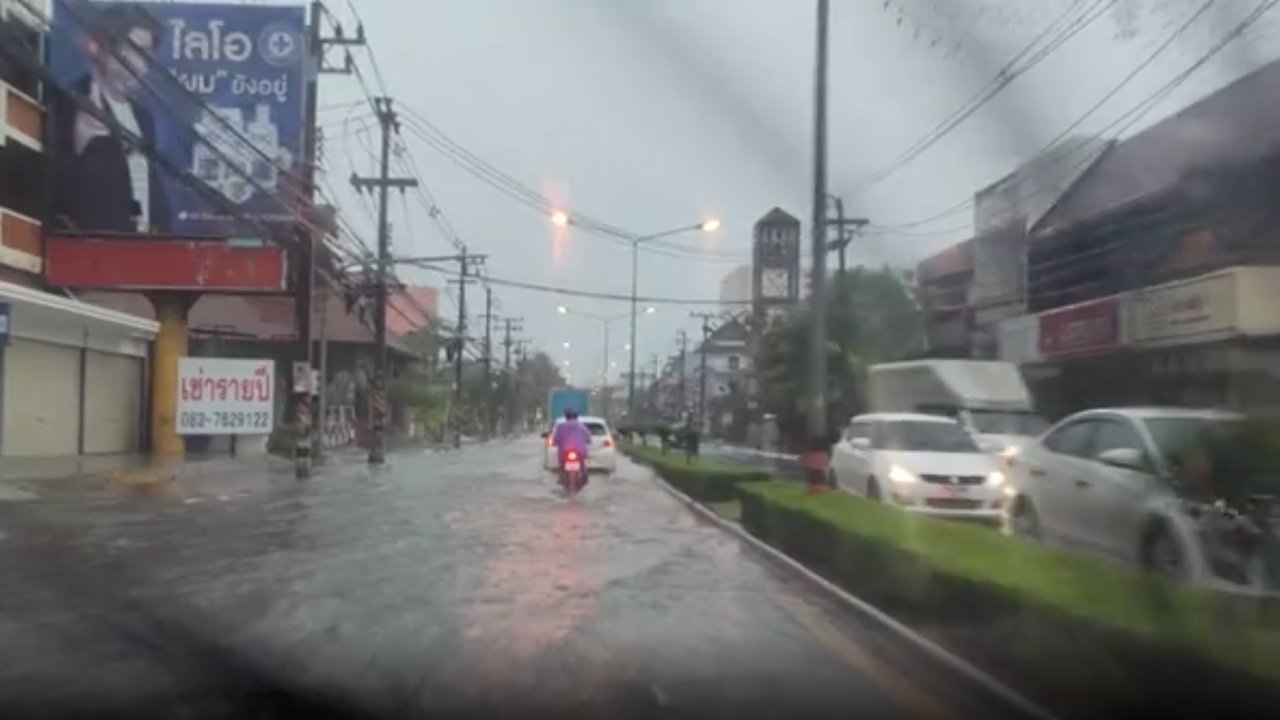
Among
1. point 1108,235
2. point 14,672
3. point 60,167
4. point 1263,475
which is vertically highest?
point 60,167

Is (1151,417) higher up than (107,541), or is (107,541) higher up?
(1151,417)

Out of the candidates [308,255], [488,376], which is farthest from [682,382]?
[308,255]

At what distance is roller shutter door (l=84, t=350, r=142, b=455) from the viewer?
1673 inches

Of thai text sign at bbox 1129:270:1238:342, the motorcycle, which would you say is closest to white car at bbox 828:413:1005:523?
thai text sign at bbox 1129:270:1238:342

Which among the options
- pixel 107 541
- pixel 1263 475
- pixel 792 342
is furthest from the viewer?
pixel 792 342

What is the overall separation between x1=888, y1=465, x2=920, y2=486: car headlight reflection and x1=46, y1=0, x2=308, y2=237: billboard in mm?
20637

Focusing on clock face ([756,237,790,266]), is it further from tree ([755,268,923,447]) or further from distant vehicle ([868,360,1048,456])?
distant vehicle ([868,360,1048,456])

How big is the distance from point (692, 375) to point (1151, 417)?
382ft

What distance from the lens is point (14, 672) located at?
31.7ft

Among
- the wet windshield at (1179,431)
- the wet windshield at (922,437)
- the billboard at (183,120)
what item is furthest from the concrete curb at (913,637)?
the billboard at (183,120)

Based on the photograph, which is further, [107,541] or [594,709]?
[107,541]

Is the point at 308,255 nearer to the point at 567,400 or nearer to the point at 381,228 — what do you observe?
the point at 381,228

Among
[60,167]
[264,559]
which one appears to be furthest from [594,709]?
[60,167]

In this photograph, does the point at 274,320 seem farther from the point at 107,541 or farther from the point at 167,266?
the point at 107,541
